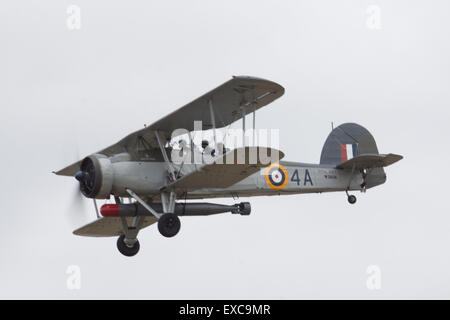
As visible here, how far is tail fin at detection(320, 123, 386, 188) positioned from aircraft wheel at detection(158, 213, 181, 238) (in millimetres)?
5043

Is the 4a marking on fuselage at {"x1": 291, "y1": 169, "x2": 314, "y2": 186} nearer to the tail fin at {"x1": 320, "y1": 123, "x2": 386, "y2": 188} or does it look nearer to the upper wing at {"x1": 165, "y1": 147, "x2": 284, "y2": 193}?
the tail fin at {"x1": 320, "y1": 123, "x2": 386, "y2": 188}

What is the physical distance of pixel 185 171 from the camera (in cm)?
1720

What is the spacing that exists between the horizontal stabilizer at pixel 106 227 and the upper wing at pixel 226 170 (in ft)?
7.89

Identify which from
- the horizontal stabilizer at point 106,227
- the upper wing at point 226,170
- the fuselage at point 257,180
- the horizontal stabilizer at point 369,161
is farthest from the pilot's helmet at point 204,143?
the horizontal stabilizer at point 369,161

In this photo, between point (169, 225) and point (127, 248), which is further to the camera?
point (127, 248)

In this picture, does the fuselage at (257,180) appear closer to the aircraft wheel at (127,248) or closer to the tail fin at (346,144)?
the tail fin at (346,144)

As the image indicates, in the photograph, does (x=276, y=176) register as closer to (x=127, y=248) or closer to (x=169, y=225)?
(x=169, y=225)

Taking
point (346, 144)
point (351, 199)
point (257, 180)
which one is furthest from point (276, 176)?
point (346, 144)

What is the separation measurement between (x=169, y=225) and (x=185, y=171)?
49.2 inches

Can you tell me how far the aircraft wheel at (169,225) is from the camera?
16.5 metres

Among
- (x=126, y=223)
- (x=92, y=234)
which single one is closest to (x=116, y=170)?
(x=126, y=223)

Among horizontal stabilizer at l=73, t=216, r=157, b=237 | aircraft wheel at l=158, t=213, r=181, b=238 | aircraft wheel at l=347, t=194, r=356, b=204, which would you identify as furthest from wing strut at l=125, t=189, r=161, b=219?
aircraft wheel at l=347, t=194, r=356, b=204

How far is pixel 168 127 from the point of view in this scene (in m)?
17.3

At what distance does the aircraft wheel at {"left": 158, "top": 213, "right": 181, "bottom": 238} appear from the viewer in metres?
16.5
